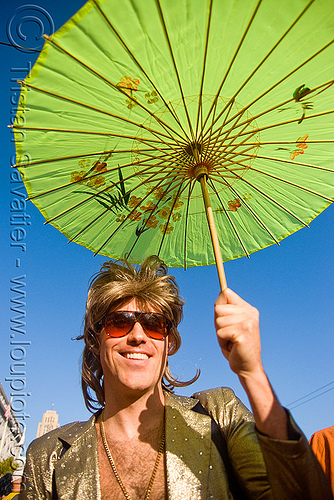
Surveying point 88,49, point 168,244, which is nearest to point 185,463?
point 168,244

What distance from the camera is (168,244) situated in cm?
379

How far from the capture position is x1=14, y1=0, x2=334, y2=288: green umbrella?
2.28 meters

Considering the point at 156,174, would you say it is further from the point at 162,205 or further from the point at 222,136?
the point at 222,136

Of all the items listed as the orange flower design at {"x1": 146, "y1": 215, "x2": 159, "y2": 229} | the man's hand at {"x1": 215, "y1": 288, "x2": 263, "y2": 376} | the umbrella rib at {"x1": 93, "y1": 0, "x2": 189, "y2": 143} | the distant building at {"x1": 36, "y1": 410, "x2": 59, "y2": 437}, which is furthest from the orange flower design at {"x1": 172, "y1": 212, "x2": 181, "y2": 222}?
the distant building at {"x1": 36, "y1": 410, "x2": 59, "y2": 437}

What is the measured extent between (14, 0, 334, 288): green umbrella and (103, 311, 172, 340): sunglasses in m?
0.66

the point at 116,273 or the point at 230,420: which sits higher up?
the point at 116,273

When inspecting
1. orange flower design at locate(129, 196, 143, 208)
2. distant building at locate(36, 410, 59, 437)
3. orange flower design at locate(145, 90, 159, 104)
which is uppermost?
distant building at locate(36, 410, 59, 437)

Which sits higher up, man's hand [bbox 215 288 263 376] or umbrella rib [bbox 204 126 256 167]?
umbrella rib [bbox 204 126 256 167]

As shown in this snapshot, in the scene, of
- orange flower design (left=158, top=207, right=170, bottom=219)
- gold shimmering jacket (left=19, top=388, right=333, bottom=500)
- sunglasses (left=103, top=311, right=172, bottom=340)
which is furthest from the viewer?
orange flower design (left=158, top=207, right=170, bottom=219)

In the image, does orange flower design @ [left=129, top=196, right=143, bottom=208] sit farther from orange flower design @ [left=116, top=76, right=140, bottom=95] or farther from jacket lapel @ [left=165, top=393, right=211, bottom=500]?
jacket lapel @ [left=165, top=393, right=211, bottom=500]

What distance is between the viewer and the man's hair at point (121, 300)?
8.55 feet

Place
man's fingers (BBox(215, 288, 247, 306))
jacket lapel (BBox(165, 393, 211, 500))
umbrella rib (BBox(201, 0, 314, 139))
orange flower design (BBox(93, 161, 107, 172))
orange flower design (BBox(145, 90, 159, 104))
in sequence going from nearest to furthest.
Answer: man's fingers (BBox(215, 288, 247, 306))
jacket lapel (BBox(165, 393, 211, 500))
umbrella rib (BBox(201, 0, 314, 139))
orange flower design (BBox(145, 90, 159, 104))
orange flower design (BBox(93, 161, 107, 172))

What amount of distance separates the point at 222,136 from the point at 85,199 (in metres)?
1.38

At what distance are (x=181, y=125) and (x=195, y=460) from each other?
2.37 metres
